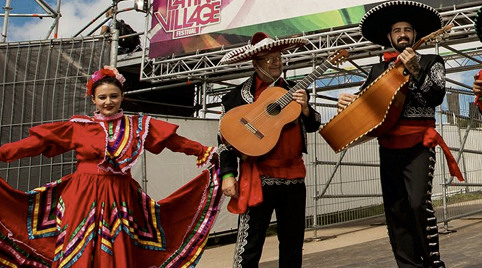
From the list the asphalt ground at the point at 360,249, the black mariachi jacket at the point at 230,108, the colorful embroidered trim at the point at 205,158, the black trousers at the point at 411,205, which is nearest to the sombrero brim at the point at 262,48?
the black mariachi jacket at the point at 230,108

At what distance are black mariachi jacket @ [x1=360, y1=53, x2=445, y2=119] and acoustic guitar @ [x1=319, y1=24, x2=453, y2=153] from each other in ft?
0.24

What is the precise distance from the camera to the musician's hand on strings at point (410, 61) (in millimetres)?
2615

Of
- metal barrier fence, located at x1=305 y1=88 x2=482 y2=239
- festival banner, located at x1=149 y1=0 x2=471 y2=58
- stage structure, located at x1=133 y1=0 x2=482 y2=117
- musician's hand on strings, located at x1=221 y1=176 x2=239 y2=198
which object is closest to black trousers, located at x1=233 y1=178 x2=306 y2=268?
musician's hand on strings, located at x1=221 y1=176 x2=239 y2=198

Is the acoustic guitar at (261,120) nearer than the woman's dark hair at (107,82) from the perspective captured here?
Yes

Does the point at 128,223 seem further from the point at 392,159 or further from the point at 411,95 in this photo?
the point at 411,95

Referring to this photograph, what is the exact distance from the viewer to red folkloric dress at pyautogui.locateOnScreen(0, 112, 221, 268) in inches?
119

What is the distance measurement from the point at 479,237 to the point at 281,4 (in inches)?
180

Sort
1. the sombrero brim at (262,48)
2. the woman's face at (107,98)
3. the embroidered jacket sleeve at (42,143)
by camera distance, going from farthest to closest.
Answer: the woman's face at (107,98) → the embroidered jacket sleeve at (42,143) → the sombrero brim at (262,48)

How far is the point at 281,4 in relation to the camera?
799cm

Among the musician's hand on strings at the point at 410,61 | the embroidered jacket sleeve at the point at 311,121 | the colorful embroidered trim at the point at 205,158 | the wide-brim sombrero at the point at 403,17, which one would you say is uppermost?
the wide-brim sombrero at the point at 403,17

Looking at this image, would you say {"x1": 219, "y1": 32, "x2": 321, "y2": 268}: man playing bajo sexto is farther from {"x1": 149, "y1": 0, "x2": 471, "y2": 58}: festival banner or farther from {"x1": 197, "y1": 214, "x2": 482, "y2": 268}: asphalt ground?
{"x1": 149, "y1": 0, "x2": 471, "y2": 58}: festival banner

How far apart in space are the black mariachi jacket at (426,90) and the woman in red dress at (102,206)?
1370 mm

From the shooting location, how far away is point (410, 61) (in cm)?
263

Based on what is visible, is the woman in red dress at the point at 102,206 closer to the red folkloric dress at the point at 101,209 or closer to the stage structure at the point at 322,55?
the red folkloric dress at the point at 101,209
